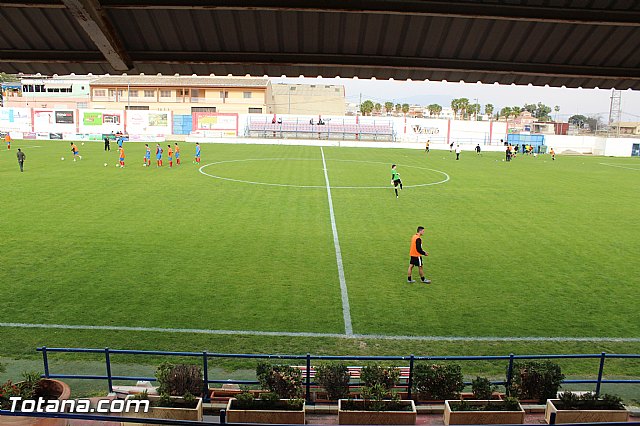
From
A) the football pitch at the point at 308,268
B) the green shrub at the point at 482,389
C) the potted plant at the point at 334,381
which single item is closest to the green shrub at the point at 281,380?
the potted plant at the point at 334,381

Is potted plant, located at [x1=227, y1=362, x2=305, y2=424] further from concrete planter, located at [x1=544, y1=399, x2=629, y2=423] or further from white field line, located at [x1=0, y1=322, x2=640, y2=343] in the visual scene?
white field line, located at [x1=0, y1=322, x2=640, y2=343]

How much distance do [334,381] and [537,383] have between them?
9.65 feet

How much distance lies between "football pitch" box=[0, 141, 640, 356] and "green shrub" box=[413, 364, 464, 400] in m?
2.65

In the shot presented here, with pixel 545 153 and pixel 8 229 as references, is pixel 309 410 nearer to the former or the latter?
pixel 8 229

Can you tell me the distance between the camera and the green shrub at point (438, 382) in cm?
761

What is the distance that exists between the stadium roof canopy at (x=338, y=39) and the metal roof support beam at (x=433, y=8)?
0.01 metres

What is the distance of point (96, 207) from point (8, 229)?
4.53 meters

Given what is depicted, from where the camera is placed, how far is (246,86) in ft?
312

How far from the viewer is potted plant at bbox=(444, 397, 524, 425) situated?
6.89 m

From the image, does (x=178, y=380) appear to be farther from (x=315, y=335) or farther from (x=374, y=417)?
(x=315, y=335)

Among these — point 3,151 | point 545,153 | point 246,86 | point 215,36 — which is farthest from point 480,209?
point 246,86

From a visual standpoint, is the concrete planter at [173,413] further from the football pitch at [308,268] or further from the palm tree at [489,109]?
the palm tree at [489,109]

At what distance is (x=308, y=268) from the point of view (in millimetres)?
15391

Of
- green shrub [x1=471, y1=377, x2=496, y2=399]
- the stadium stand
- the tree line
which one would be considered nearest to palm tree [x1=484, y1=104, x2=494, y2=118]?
the tree line
